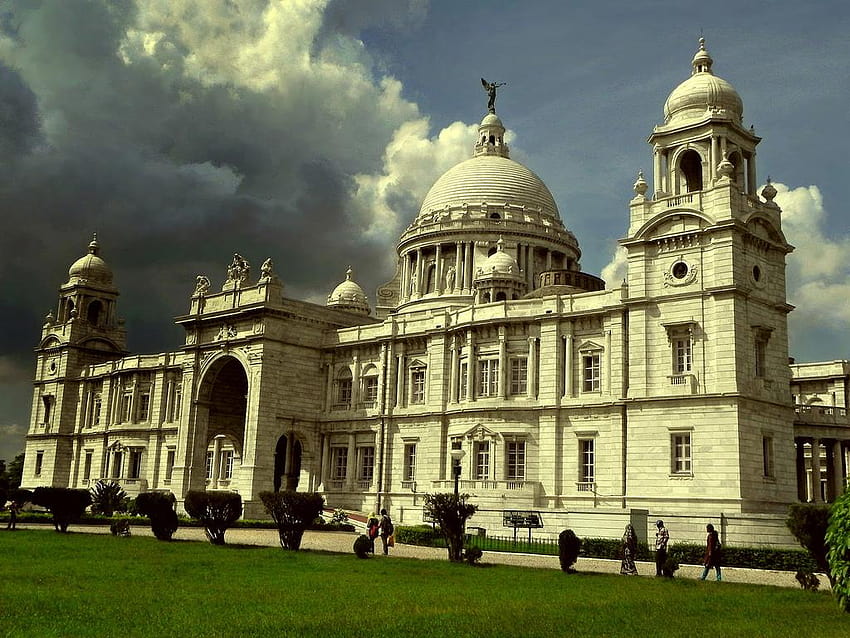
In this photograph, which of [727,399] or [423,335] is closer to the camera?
[727,399]

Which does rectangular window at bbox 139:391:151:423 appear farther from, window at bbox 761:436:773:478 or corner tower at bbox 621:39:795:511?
window at bbox 761:436:773:478

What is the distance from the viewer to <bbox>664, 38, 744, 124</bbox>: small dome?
4956 cm

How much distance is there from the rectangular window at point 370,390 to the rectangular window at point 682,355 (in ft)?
75.5

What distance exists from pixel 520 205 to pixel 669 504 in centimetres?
3992

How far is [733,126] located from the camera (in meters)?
48.8

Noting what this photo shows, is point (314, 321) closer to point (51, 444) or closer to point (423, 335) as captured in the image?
point (423, 335)

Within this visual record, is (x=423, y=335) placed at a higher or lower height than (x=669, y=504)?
higher

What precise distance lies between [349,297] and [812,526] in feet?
209

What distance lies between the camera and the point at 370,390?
6375 cm

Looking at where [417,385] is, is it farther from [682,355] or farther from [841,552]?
[841,552]

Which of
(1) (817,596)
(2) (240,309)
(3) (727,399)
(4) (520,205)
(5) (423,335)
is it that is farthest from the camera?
(4) (520,205)

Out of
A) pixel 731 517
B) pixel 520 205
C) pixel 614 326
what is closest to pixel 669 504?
pixel 731 517

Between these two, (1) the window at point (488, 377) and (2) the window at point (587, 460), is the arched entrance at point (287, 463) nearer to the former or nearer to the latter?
(1) the window at point (488, 377)

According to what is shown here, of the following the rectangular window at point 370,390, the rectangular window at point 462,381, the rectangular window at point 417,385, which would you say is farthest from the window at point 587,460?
the rectangular window at point 370,390
